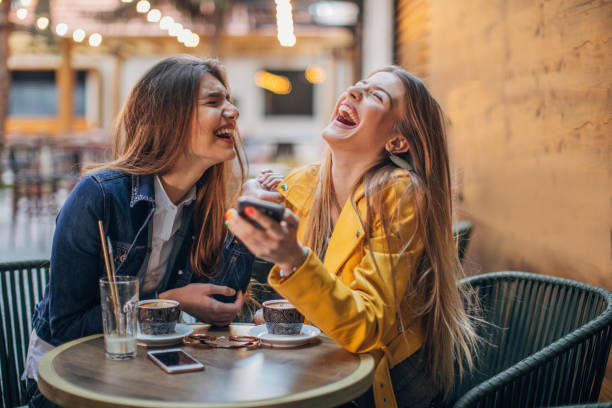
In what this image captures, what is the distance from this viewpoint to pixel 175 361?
143 centimetres

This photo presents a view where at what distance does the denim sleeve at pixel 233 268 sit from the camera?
2041 millimetres

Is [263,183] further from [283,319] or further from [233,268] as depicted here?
[283,319]

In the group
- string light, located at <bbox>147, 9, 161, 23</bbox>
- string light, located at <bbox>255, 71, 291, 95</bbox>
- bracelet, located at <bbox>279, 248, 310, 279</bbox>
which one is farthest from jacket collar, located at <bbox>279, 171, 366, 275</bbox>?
string light, located at <bbox>255, 71, 291, 95</bbox>

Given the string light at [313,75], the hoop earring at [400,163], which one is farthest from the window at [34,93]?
the hoop earring at [400,163]

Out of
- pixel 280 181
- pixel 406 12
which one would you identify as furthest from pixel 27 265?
pixel 406 12

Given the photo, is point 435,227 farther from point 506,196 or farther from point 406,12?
point 406,12

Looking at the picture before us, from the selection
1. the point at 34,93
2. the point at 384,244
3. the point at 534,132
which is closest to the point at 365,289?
the point at 384,244

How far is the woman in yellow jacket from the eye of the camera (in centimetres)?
147

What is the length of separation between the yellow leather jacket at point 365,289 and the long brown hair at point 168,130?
49 centimetres

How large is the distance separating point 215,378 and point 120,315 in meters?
0.29

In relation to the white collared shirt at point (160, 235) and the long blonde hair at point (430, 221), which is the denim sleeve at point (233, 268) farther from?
the long blonde hair at point (430, 221)

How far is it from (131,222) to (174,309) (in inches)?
15.4

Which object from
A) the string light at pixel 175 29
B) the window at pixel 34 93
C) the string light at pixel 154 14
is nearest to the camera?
the string light at pixel 154 14

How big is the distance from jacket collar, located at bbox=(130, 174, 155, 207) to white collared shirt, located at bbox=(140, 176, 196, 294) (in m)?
0.06
